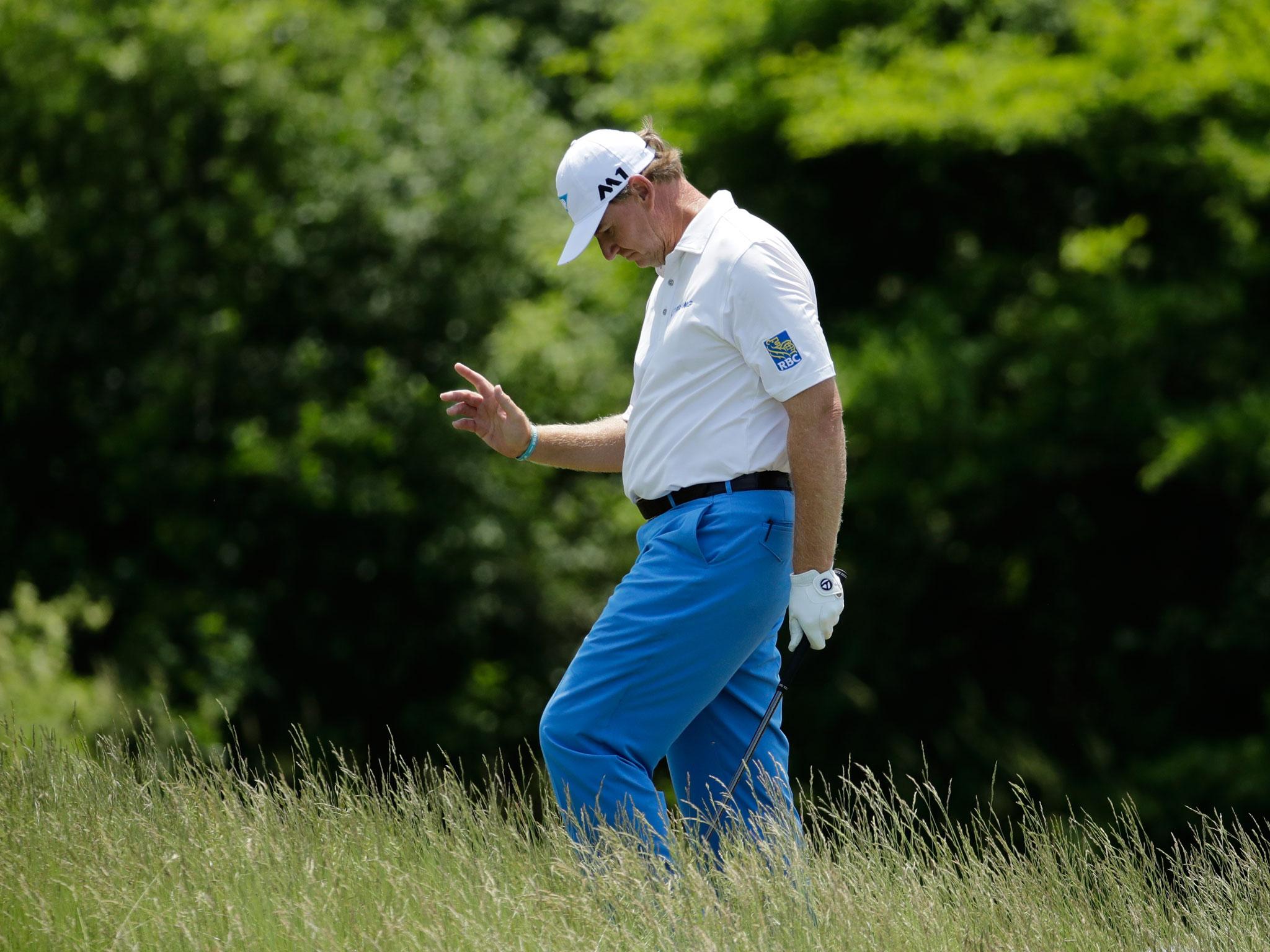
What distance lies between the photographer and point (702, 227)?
3535 mm

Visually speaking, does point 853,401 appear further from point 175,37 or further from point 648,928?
point 648,928

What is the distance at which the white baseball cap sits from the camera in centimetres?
354

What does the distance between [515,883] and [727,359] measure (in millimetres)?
1239

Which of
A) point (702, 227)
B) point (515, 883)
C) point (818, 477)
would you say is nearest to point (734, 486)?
point (818, 477)

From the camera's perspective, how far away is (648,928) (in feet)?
9.60

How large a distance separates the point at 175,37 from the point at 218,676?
17.3 ft

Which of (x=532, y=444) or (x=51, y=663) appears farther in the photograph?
(x=51, y=663)

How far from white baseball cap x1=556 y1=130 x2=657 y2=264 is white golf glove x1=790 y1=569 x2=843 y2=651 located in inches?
36.2

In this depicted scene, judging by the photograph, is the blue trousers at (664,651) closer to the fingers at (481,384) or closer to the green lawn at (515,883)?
the green lawn at (515,883)

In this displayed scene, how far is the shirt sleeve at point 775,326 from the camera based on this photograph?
130 inches

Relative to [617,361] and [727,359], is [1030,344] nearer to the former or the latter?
[617,361]

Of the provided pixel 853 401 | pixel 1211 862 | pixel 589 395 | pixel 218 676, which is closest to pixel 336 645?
pixel 218 676

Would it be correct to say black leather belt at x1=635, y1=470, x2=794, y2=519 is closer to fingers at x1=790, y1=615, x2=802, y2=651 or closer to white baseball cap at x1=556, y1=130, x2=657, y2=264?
fingers at x1=790, y1=615, x2=802, y2=651

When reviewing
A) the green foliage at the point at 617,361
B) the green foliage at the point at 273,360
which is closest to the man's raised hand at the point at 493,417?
the green foliage at the point at 617,361
